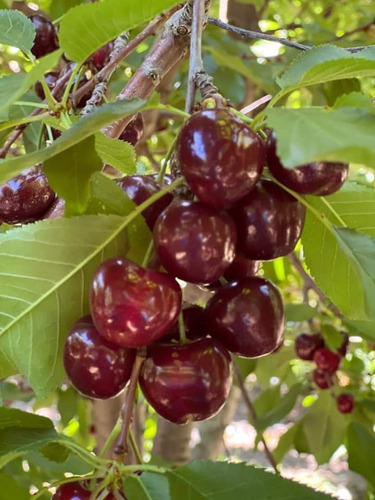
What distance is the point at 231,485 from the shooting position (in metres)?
0.59

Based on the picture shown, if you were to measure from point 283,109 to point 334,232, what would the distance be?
15cm

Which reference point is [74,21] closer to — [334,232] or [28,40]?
[28,40]

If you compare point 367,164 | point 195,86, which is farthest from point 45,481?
point 367,164

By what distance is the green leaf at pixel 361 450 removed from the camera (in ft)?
5.24

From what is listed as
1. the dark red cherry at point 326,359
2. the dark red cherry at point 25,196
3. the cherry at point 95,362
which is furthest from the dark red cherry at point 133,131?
the dark red cherry at point 326,359

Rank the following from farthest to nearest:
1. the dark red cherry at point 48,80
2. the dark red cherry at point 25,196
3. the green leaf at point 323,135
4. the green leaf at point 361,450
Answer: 1. the green leaf at point 361,450
2. the dark red cherry at point 48,80
3. the dark red cherry at point 25,196
4. the green leaf at point 323,135

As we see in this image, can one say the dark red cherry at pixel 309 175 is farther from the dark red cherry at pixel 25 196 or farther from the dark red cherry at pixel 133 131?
the dark red cherry at pixel 133 131

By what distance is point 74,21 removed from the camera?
1.82 feet

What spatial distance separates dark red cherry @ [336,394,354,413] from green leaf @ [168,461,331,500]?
1.27 metres

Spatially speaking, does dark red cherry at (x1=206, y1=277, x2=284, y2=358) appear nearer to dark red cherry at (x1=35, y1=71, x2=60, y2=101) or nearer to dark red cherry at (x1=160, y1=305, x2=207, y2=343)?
dark red cherry at (x1=160, y1=305, x2=207, y2=343)

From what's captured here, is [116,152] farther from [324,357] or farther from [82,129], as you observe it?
[324,357]

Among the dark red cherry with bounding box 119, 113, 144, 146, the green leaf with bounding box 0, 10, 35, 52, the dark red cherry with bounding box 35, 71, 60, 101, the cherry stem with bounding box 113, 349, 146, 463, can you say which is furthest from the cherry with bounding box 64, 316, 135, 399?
the dark red cherry with bounding box 35, 71, 60, 101

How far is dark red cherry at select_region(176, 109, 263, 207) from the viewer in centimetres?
47

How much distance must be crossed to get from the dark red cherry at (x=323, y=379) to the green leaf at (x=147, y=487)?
132cm
